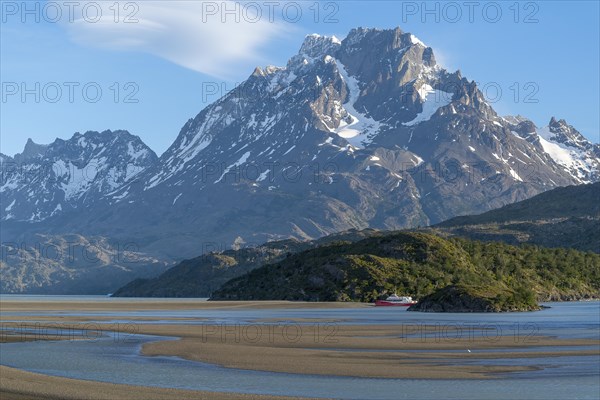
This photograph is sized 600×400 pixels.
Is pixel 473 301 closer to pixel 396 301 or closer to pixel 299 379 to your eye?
pixel 396 301

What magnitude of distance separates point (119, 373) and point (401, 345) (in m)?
24.5

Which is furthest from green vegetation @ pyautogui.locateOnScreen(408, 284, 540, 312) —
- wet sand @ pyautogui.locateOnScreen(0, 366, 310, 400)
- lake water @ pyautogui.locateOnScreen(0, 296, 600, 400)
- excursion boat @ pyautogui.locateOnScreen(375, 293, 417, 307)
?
wet sand @ pyautogui.locateOnScreen(0, 366, 310, 400)

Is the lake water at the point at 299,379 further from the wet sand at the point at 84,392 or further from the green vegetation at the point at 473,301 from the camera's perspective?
the green vegetation at the point at 473,301

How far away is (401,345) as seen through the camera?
225 feet

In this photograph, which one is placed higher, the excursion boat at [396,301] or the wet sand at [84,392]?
the excursion boat at [396,301]

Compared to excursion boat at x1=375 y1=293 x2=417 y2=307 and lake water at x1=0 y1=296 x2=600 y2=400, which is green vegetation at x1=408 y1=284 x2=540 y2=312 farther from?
lake water at x1=0 y1=296 x2=600 y2=400

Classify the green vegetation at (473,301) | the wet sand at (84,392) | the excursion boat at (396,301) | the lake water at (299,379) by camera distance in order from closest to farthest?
the wet sand at (84,392) → the lake water at (299,379) → the green vegetation at (473,301) → the excursion boat at (396,301)

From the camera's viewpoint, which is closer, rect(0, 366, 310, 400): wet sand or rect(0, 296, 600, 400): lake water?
rect(0, 366, 310, 400): wet sand

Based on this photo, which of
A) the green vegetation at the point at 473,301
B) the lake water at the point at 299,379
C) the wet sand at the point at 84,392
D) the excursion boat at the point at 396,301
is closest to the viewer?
the wet sand at the point at 84,392

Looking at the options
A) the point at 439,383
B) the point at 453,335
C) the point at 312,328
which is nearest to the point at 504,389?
the point at 439,383

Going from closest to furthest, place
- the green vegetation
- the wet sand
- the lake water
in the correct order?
the wet sand
the lake water
the green vegetation

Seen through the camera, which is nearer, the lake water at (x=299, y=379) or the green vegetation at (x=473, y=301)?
the lake water at (x=299, y=379)

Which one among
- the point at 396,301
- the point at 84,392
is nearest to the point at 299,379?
the point at 84,392

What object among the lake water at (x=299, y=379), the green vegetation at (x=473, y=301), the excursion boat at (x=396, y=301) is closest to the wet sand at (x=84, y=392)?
the lake water at (x=299, y=379)
